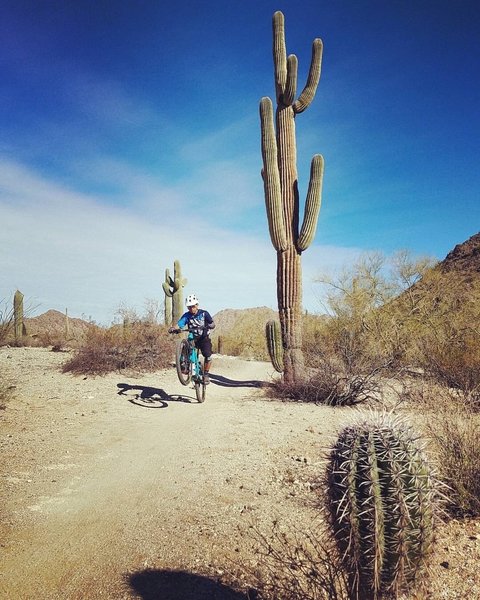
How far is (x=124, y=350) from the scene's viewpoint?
1259 centimetres

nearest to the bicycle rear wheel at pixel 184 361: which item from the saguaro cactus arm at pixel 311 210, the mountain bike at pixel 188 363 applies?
the mountain bike at pixel 188 363

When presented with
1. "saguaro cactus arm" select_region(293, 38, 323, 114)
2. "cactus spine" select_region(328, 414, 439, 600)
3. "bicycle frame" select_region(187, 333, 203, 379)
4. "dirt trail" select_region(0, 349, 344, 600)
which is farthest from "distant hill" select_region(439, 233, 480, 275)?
"cactus spine" select_region(328, 414, 439, 600)

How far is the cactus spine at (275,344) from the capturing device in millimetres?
10547

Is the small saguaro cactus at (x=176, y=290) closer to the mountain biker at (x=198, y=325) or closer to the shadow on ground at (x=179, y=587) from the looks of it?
the mountain biker at (x=198, y=325)

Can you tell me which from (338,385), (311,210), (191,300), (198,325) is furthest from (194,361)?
(311,210)

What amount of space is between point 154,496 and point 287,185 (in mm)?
9123

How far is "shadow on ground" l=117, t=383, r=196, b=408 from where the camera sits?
29.2ft

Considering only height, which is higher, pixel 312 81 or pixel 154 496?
pixel 312 81

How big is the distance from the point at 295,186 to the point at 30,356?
11.0 m

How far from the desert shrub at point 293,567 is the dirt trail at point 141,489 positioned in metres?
0.15

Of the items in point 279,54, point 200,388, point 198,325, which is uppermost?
point 279,54

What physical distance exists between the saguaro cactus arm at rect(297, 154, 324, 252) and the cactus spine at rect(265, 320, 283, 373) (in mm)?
2198

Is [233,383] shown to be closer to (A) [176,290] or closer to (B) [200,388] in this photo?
(B) [200,388]

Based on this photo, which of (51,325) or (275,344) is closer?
(275,344)
